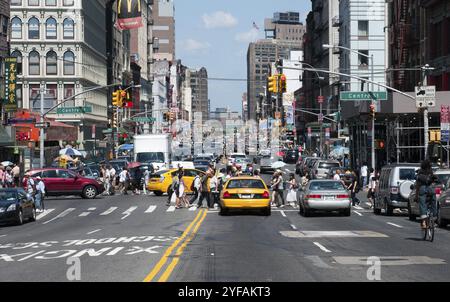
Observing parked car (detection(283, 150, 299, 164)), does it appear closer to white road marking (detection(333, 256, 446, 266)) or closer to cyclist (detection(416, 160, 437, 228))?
cyclist (detection(416, 160, 437, 228))

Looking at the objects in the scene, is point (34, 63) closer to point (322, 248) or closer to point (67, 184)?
point (67, 184)

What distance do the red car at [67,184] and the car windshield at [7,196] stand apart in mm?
15175

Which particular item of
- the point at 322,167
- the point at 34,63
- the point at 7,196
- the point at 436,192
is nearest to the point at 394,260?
the point at 436,192

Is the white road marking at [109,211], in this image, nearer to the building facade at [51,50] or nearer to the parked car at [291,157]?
the building facade at [51,50]

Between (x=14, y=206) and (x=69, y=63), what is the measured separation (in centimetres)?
7076

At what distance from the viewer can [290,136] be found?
17675cm

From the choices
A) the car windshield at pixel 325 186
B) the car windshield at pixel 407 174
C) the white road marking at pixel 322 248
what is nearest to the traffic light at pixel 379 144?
the car windshield at pixel 325 186

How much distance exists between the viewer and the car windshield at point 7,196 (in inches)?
1268

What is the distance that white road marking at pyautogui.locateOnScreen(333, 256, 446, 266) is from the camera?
16.4 meters

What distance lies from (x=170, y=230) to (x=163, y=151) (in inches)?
1354
